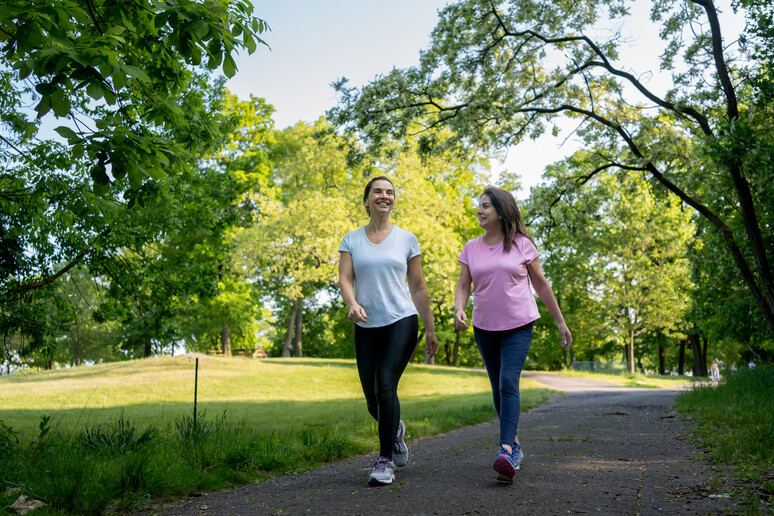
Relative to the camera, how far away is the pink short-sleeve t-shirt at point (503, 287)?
15.8 feet

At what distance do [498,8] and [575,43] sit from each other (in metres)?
1.88

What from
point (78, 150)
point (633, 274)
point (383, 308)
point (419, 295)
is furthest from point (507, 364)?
point (633, 274)

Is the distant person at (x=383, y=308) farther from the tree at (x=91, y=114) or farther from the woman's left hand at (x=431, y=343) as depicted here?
the tree at (x=91, y=114)

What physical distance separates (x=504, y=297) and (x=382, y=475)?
5.44 feet

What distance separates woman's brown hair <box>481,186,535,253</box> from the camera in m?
4.99

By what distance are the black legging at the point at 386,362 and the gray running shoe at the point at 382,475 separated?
0.32ft

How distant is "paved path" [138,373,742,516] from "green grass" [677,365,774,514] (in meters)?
0.21

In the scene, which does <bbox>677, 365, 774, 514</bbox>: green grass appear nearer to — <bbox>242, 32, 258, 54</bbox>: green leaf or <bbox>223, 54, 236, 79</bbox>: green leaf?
<bbox>223, 54, 236, 79</bbox>: green leaf

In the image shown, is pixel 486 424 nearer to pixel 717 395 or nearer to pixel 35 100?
pixel 717 395

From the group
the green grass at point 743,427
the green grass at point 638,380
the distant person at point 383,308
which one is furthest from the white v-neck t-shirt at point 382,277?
the green grass at point 638,380

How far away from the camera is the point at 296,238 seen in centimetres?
2830

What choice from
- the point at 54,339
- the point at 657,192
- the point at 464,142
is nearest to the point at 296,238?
the point at 464,142

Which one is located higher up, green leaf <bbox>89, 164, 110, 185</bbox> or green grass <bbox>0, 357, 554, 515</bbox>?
green leaf <bbox>89, 164, 110, 185</bbox>

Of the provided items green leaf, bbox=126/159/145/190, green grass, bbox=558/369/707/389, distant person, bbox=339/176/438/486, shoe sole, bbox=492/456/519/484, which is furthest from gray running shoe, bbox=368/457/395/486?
green grass, bbox=558/369/707/389
